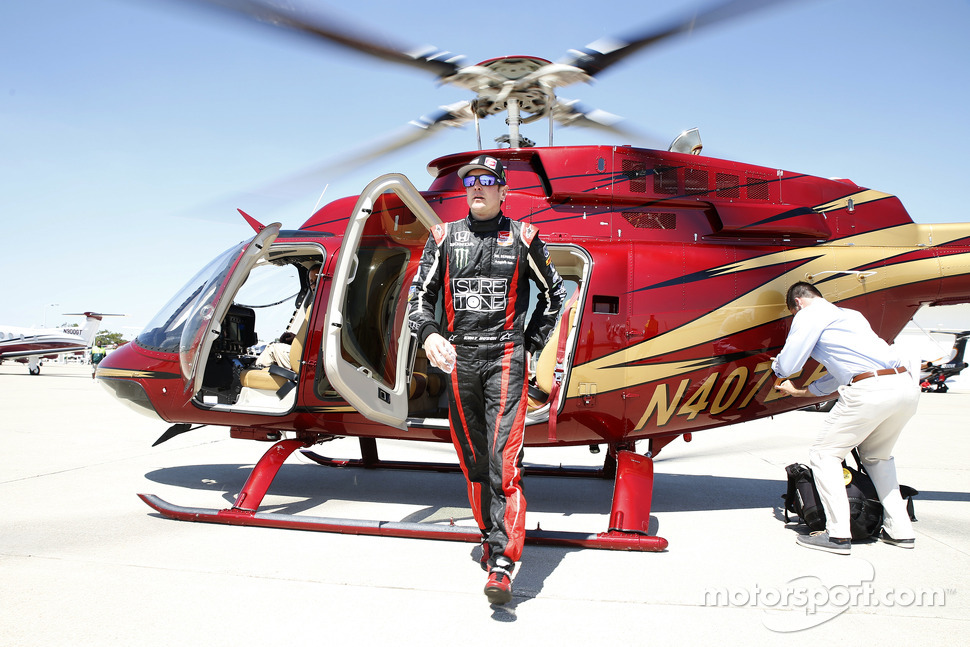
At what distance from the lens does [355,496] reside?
484cm

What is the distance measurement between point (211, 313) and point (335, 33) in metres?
2.05

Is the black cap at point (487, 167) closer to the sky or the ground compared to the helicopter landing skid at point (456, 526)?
closer to the sky

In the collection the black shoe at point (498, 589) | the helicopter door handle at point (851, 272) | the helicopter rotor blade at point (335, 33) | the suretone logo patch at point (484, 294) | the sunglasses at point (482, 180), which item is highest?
the helicopter rotor blade at point (335, 33)

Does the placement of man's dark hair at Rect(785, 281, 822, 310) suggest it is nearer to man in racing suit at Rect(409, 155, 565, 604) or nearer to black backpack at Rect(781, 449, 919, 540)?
black backpack at Rect(781, 449, 919, 540)

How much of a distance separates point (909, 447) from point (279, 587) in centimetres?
872

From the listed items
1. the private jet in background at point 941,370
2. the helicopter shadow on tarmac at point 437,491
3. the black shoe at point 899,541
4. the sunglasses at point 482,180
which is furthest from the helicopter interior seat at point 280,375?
the private jet in background at point 941,370

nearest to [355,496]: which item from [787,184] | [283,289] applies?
[283,289]

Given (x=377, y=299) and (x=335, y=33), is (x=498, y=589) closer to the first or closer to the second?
(x=377, y=299)

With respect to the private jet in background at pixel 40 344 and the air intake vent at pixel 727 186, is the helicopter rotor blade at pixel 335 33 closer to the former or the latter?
the air intake vent at pixel 727 186

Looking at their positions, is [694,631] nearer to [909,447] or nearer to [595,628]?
[595,628]

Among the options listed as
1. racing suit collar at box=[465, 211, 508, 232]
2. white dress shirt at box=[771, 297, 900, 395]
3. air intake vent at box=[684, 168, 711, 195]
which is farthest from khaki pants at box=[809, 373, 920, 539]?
racing suit collar at box=[465, 211, 508, 232]

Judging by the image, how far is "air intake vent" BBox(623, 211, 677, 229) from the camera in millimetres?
4348

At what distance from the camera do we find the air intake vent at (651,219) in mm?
4348

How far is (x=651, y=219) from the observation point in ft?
14.4
